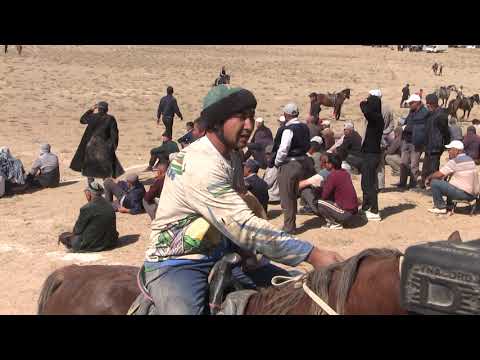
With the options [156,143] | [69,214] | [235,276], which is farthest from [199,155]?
[156,143]

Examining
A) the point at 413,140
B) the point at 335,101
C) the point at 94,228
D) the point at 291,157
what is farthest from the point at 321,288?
the point at 335,101

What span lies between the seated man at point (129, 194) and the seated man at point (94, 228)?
182 cm

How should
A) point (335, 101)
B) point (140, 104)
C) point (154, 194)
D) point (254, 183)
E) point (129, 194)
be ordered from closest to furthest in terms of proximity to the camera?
point (254, 183) < point (154, 194) < point (129, 194) < point (335, 101) < point (140, 104)

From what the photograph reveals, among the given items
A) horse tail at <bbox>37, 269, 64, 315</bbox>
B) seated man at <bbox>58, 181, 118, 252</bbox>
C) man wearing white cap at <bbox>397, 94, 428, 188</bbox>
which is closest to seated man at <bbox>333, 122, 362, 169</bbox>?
man wearing white cap at <bbox>397, 94, 428, 188</bbox>

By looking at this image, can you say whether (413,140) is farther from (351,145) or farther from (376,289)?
(376,289)

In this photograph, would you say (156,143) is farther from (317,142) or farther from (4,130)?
→ (317,142)

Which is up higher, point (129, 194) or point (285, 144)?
point (285, 144)

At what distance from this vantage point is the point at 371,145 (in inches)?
416

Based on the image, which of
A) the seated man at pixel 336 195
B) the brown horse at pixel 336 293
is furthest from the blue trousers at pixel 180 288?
the seated man at pixel 336 195

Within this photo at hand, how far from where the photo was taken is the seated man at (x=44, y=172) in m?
12.8

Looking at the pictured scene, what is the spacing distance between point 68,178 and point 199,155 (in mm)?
11506

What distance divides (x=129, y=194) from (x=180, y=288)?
27.1 ft

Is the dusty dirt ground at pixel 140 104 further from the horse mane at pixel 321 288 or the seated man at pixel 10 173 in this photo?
the horse mane at pixel 321 288

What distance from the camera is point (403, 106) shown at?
26.8 meters
